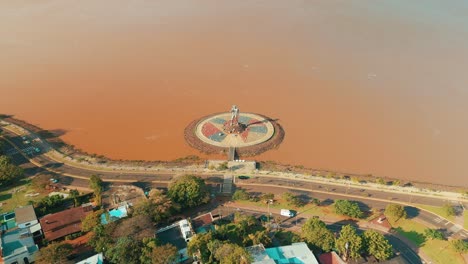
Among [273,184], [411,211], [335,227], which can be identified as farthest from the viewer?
[273,184]

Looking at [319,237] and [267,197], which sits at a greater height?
[267,197]

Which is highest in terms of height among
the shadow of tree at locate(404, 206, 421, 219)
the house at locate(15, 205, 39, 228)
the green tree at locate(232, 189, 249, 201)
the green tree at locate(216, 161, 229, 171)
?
the green tree at locate(216, 161, 229, 171)

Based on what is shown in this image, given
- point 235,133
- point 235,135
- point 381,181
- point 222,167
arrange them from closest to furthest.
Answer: point 381,181
point 222,167
point 235,135
point 235,133

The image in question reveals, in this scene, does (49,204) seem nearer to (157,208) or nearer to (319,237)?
(157,208)

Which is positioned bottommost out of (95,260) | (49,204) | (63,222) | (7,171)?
(95,260)

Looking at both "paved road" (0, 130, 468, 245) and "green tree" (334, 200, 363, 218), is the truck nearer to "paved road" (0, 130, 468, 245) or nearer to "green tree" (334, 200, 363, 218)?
"paved road" (0, 130, 468, 245)

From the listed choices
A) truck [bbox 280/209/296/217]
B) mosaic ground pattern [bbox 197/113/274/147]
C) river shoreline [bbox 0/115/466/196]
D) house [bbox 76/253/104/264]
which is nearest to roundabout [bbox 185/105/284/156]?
mosaic ground pattern [bbox 197/113/274/147]

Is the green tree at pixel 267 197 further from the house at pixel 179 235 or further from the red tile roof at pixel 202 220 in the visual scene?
the house at pixel 179 235

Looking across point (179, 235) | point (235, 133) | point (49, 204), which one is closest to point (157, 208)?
point (179, 235)
